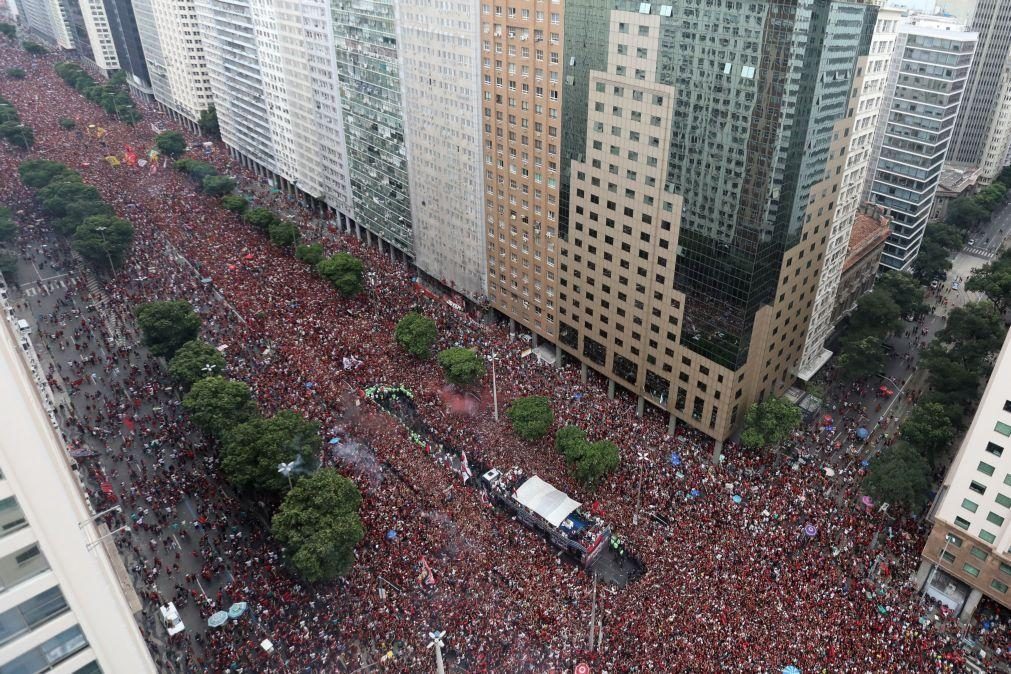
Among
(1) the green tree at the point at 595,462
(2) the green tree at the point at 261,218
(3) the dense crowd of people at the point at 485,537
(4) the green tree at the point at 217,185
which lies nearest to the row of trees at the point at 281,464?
(3) the dense crowd of people at the point at 485,537

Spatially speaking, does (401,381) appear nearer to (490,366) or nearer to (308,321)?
(490,366)

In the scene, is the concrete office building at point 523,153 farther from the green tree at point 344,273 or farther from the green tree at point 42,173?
the green tree at point 42,173

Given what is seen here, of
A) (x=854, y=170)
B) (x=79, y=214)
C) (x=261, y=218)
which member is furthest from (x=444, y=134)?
(x=79, y=214)

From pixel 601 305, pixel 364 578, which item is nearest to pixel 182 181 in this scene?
pixel 601 305

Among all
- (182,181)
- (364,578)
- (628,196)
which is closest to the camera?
(364,578)

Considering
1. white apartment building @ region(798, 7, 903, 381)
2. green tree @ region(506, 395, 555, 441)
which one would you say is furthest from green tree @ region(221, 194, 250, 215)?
white apartment building @ region(798, 7, 903, 381)

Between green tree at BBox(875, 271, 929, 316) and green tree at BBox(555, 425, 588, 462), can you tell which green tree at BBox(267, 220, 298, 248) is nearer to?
green tree at BBox(555, 425, 588, 462)

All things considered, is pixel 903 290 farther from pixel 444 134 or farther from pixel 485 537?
pixel 485 537
